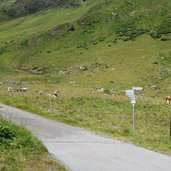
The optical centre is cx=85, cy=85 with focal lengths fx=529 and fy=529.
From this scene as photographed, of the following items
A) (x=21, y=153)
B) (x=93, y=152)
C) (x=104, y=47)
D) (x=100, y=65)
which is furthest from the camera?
(x=104, y=47)

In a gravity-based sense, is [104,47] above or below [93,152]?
below

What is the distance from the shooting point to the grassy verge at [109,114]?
29047mm

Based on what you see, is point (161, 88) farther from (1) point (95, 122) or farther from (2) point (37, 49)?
(2) point (37, 49)

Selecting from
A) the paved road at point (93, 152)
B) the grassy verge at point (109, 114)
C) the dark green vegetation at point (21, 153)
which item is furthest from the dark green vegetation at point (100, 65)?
the dark green vegetation at point (21, 153)

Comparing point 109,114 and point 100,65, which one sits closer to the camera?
point 109,114

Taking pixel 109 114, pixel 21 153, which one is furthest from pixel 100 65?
pixel 21 153

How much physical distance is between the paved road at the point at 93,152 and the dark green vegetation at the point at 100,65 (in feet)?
6.10

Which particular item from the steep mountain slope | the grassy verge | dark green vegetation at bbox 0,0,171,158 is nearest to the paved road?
the grassy verge

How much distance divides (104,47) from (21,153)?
85067mm

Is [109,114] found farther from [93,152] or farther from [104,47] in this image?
[104,47]

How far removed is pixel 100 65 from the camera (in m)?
90.9

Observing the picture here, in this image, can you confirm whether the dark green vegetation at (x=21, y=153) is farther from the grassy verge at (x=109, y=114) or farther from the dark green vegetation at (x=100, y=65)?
the dark green vegetation at (x=100, y=65)

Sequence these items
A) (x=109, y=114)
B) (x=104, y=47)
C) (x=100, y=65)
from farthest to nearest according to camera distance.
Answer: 1. (x=104, y=47)
2. (x=100, y=65)
3. (x=109, y=114)

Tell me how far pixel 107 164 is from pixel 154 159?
2.57 metres
